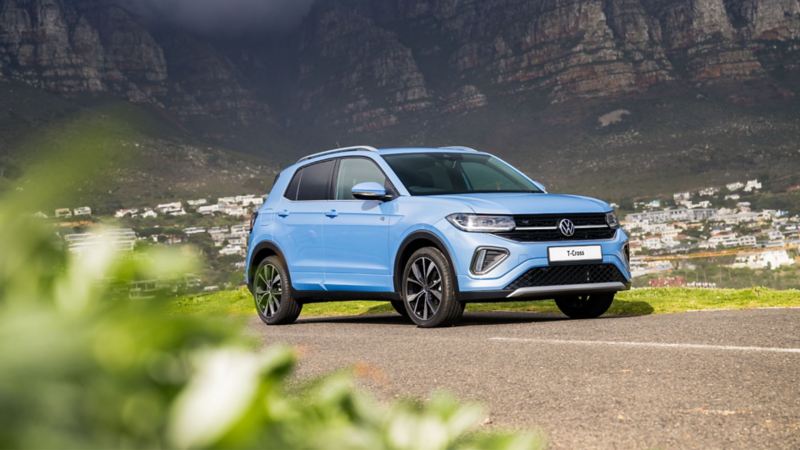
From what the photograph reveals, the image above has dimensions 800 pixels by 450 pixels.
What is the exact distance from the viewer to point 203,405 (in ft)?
2.18

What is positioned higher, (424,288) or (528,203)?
(528,203)

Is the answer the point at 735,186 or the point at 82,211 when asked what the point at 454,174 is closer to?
the point at 82,211

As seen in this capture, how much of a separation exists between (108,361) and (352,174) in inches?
419

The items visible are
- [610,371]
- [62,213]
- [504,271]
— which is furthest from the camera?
[504,271]

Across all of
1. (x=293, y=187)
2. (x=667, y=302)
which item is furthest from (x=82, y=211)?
(x=667, y=302)

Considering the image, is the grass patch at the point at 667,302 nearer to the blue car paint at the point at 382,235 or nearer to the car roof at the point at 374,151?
the blue car paint at the point at 382,235

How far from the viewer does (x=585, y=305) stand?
11.1m

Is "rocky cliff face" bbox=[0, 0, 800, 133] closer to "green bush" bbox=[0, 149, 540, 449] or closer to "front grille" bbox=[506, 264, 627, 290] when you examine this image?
"front grille" bbox=[506, 264, 627, 290]

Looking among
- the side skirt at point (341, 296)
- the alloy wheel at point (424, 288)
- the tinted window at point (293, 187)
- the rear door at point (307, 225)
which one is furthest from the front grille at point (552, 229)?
the tinted window at point (293, 187)

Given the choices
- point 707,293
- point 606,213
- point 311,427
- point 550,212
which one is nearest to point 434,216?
point 550,212

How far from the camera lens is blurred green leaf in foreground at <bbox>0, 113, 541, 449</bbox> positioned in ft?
1.99

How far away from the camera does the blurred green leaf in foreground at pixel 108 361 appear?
61cm

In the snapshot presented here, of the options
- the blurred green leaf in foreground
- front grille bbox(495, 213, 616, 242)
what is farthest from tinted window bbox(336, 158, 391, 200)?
the blurred green leaf in foreground

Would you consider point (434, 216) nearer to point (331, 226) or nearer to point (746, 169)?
point (331, 226)
